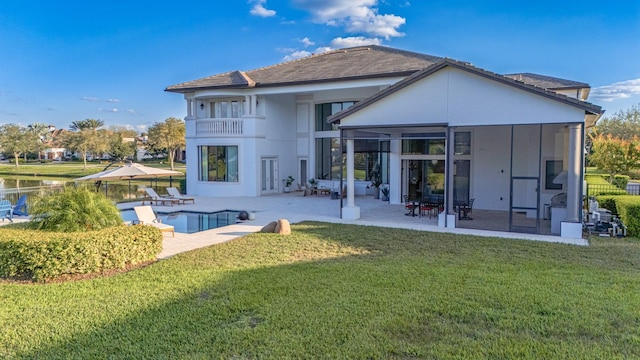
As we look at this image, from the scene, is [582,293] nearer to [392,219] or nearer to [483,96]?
[483,96]

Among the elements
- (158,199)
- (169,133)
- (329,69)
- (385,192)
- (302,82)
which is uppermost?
(329,69)

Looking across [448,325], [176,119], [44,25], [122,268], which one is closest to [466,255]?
[448,325]

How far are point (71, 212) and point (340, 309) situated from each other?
22.0 ft

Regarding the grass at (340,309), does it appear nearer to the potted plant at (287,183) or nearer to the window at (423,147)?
the window at (423,147)

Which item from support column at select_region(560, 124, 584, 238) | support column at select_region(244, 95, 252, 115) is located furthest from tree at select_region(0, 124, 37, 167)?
support column at select_region(560, 124, 584, 238)

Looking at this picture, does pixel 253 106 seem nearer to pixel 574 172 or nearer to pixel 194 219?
pixel 194 219

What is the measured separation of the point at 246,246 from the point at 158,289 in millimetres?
3835

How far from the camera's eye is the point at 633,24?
25531mm

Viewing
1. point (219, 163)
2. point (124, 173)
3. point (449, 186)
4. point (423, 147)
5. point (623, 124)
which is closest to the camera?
point (449, 186)

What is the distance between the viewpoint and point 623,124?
60.0 m

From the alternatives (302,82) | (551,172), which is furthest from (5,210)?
(551,172)

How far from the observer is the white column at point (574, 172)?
1194 centimetres

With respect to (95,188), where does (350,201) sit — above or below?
below

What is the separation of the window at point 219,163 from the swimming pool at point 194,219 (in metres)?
5.77
